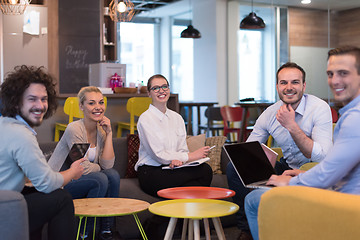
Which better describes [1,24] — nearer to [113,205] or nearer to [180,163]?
[180,163]

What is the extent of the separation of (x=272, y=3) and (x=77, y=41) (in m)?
4.03

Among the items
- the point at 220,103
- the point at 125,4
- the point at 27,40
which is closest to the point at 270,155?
the point at 125,4

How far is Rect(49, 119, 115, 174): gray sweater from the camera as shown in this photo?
138 inches

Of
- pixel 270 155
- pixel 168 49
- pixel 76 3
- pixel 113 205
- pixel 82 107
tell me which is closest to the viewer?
pixel 113 205

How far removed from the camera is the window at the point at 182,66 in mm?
13695

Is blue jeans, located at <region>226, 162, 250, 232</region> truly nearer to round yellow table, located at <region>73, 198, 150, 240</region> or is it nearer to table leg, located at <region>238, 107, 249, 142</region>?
round yellow table, located at <region>73, 198, 150, 240</region>

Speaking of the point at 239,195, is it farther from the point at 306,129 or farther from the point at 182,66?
the point at 182,66

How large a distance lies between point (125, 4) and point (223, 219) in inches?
176

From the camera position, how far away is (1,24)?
25.0 ft

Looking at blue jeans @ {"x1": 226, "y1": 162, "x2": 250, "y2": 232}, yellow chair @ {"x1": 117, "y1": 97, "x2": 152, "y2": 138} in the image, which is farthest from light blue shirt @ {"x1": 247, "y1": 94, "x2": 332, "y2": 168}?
yellow chair @ {"x1": 117, "y1": 97, "x2": 152, "y2": 138}

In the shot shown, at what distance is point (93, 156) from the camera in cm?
365

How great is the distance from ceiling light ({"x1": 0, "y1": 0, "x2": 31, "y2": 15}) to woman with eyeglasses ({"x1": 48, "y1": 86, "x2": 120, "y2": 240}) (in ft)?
12.2

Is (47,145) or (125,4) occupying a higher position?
(125,4)

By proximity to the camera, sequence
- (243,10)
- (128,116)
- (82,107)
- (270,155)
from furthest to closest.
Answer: (243,10), (128,116), (82,107), (270,155)
